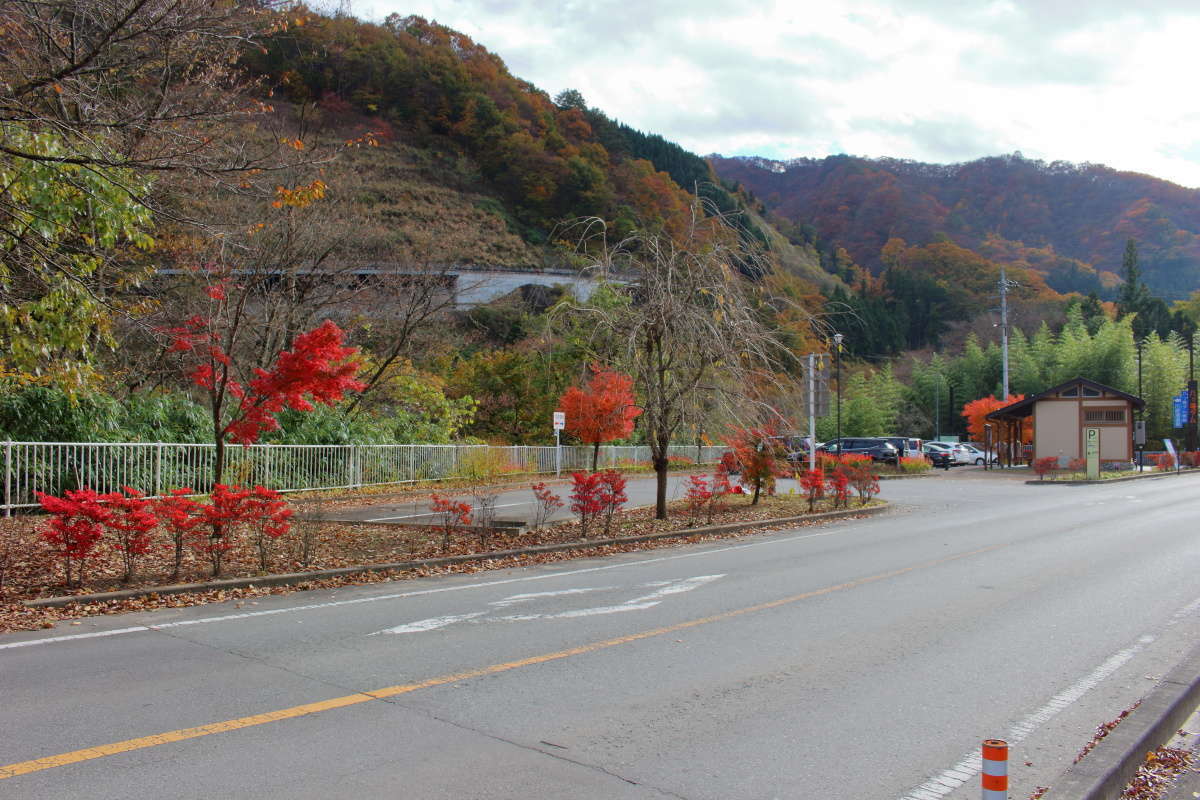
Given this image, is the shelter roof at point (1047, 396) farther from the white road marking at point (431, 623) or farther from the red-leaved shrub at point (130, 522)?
the red-leaved shrub at point (130, 522)

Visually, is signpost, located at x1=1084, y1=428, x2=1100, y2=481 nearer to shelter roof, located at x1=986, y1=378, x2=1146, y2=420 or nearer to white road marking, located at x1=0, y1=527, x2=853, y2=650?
shelter roof, located at x1=986, y1=378, x2=1146, y2=420

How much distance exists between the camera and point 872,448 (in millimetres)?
46094

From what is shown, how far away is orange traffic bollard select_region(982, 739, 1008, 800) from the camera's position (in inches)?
119

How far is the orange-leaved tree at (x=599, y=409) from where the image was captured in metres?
31.7

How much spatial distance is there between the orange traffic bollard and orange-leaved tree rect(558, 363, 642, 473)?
27213 millimetres

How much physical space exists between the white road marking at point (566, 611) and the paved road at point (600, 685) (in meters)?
0.05

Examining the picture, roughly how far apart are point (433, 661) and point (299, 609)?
2752 millimetres

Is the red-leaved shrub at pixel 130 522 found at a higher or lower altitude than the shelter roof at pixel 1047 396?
lower

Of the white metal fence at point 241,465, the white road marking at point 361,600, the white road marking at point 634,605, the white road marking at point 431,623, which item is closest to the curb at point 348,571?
the white road marking at point 361,600

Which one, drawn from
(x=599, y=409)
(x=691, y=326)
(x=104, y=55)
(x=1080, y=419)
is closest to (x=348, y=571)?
(x=104, y=55)

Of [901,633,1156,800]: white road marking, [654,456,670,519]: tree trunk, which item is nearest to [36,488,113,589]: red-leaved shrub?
[901,633,1156,800]: white road marking

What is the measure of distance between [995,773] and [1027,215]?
6120 inches

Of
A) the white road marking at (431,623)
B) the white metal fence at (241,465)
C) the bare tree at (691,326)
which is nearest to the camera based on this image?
the white road marking at (431,623)

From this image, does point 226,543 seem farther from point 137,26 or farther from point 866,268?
point 866,268
